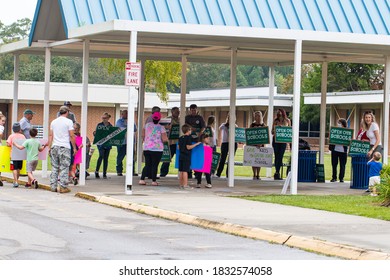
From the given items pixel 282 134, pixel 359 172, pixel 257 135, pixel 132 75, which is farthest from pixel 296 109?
pixel 257 135

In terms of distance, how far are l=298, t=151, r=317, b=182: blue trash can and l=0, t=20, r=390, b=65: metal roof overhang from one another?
2913 millimetres

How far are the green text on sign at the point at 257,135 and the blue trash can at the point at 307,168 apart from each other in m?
1.15

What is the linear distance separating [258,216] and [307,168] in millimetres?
11374

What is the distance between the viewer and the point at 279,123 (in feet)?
92.6

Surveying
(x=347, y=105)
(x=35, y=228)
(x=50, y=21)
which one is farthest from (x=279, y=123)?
(x=347, y=105)

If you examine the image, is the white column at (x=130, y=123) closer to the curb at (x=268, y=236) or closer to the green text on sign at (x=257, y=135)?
the curb at (x=268, y=236)

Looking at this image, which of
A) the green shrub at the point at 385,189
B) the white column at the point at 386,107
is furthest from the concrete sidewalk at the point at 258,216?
the green shrub at the point at 385,189

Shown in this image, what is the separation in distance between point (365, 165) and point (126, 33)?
7.04 metres

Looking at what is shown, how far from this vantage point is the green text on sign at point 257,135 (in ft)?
92.4

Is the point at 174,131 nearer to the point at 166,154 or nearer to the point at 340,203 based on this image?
the point at 166,154

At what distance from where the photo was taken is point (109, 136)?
90.1ft

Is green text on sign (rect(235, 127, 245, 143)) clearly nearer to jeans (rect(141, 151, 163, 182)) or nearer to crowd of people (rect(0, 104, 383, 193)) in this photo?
crowd of people (rect(0, 104, 383, 193))

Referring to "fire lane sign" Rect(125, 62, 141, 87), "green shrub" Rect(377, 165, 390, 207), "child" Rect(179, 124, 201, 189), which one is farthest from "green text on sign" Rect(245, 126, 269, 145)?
"green shrub" Rect(377, 165, 390, 207)

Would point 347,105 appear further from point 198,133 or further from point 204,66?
point 204,66
